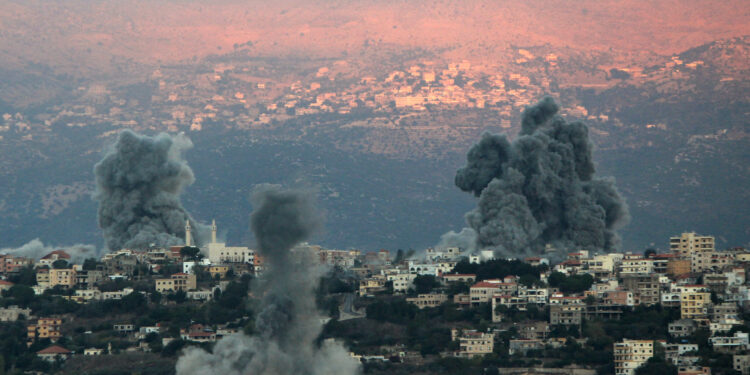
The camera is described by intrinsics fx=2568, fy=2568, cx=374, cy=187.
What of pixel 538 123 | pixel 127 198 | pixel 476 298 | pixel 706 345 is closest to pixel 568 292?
pixel 476 298

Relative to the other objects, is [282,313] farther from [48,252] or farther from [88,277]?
[48,252]

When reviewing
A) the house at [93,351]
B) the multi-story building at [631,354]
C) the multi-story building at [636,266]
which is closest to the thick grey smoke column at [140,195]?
A: the house at [93,351]

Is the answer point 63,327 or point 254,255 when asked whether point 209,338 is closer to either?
point 63,327

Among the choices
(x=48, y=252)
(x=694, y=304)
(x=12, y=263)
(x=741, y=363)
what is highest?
(x=48, y=252)

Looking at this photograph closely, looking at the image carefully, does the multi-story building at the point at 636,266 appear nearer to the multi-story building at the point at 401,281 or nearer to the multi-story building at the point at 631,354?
the multi-story building at the point at 401,281

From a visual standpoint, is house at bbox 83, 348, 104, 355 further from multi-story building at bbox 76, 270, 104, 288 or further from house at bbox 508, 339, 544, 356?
house at bbox 508, 339, 544, 356

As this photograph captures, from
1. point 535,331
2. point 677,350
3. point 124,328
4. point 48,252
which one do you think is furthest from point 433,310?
point 48,252
